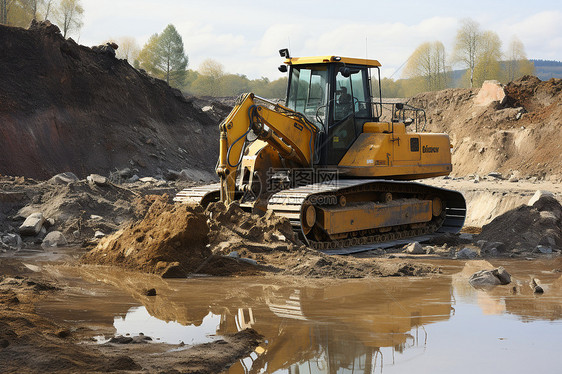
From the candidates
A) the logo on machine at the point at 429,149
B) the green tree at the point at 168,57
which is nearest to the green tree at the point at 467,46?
the green tree at the point at 168,57

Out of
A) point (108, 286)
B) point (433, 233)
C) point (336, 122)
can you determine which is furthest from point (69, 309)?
point (433, 233)

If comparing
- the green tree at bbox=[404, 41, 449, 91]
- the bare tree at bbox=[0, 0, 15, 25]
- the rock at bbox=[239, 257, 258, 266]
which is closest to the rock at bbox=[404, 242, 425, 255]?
the rock at bbox=[239, 257, 258, 266]

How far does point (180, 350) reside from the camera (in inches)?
214

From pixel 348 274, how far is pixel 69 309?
398 cm

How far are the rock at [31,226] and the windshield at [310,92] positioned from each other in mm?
5496

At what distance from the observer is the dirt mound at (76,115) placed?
23141mm

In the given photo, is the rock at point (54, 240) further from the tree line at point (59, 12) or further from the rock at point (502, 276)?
the tree line at point (59, 12)

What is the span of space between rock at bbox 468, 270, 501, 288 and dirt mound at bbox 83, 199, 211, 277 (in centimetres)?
380

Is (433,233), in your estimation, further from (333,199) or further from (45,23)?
(45,23)

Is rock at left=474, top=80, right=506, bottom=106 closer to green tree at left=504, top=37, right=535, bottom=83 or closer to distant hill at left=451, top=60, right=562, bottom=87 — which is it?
green tree at left=504, top=37, right=535, bottom=83

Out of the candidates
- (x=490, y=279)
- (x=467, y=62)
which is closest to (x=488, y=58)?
(x=467, y=62)

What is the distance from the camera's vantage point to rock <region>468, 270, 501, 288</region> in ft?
29.0

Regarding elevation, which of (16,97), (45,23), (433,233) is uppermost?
(45,23)

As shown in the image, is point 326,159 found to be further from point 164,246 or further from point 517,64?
point 517,64
